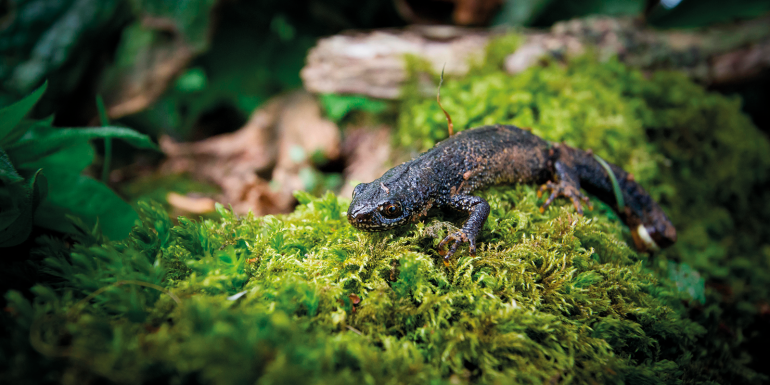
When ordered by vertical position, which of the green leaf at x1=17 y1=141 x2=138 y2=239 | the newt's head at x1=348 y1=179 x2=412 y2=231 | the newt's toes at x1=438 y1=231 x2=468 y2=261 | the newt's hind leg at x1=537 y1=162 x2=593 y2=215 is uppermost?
the newt's hind leg at x1=537 y1=162 x2=593 y2=215

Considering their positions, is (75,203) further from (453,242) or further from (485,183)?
(485,183)

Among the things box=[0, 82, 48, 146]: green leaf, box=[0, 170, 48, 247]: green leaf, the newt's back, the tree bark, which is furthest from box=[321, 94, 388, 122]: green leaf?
box=[0, 170, 48, 247]: green leaf

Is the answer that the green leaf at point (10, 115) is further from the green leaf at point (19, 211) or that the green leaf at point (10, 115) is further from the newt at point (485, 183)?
the newt at point (485, 183)

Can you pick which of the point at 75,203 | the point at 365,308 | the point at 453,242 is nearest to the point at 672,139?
the point at 453,242

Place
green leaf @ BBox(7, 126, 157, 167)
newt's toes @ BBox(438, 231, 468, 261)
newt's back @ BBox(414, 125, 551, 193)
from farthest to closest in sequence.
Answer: newt's back @ BBox(414, 125, 551, 193), green leaf @ BBox(7, 126, 157, 167), newt's toes @ BBox(438, 231, 468, 261)

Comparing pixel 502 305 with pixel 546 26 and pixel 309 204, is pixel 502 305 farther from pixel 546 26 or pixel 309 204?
pixel 546 26

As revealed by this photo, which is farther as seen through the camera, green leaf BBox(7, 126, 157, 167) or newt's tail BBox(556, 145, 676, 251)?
→ newt's tail BBox(556, 145, 676, 251)

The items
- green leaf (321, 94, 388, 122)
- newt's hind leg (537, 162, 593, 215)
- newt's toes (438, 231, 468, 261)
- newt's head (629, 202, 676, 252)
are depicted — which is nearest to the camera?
newt's toes (438, 231, 468, 261)

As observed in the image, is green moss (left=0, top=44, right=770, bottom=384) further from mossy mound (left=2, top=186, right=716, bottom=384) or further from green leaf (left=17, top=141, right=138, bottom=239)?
green leaf (left=17, top=141, right=138, bottom=239)
